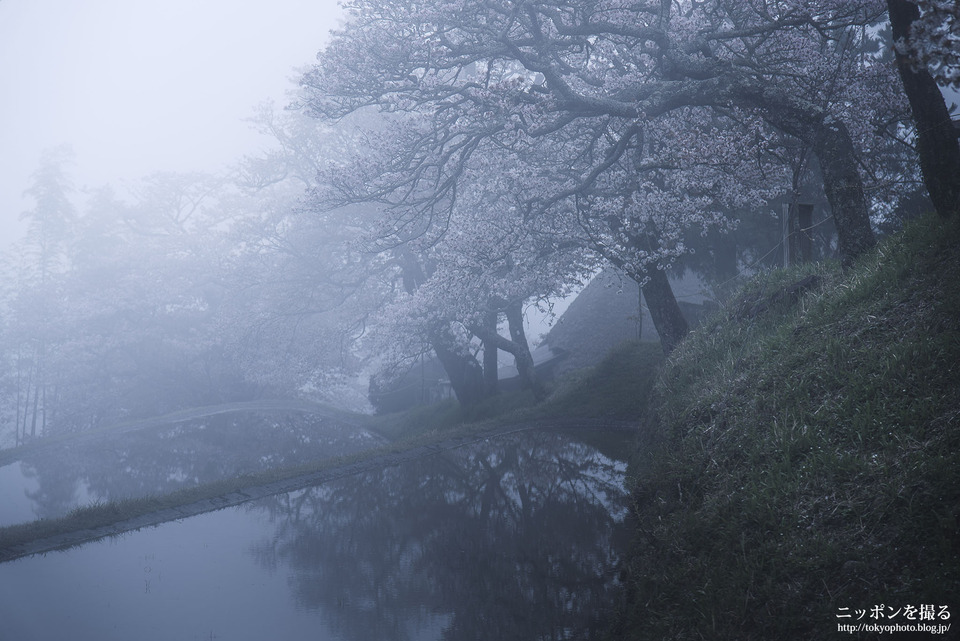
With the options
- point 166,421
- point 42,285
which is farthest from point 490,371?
point 42,285

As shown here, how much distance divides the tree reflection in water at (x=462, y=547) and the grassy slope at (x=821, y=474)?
859 millimetres

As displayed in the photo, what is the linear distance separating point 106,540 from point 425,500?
5034 millimetres

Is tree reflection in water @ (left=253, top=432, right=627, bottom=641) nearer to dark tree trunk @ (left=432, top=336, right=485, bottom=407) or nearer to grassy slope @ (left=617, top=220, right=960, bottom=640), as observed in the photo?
grassy slope @ (left=617, top=220, right=960, bottom=640)

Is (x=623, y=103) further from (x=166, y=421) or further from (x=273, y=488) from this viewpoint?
(x=166, y=421)

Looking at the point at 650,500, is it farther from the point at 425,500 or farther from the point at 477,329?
the point at 477,329

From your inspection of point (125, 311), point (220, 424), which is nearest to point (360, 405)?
point (125, 311)

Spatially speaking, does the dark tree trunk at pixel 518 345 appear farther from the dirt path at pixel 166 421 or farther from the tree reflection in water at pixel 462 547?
the dirt path at pixel 166 421

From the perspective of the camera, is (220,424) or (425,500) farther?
(220,424)

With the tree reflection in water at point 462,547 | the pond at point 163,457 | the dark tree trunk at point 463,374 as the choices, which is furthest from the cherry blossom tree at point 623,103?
the pond at point 163,457

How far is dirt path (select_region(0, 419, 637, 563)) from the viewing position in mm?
9633

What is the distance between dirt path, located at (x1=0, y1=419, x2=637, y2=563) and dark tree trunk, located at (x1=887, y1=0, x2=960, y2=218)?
8.90 m

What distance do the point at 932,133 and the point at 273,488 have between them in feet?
40.9

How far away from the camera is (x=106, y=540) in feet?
32.0

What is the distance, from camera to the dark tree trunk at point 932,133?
7.83m
